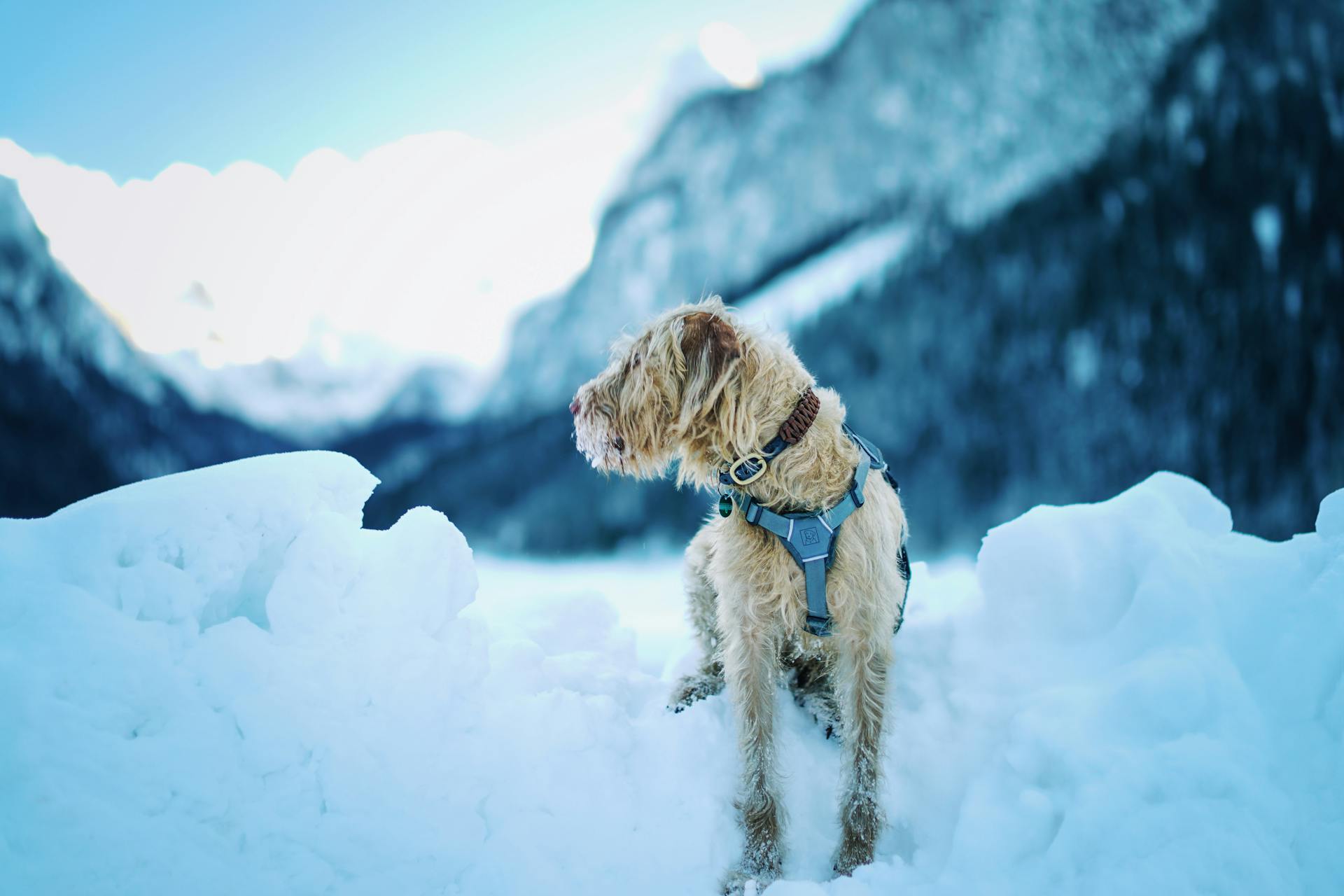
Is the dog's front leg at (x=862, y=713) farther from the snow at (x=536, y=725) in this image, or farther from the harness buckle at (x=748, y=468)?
the harness buckle at (x=748, y=468)

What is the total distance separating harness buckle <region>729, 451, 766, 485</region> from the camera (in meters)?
2.61

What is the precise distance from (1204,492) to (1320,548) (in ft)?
2.81

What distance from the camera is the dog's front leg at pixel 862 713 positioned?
257 cm

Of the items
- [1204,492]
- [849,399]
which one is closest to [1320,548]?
[1204,492]

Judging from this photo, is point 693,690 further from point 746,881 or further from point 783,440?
point 783,440

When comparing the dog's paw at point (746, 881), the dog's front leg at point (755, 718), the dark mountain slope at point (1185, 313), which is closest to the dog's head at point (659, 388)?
the dog's front leg at point (755, 718)

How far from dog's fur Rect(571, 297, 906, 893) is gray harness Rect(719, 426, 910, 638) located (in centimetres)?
4

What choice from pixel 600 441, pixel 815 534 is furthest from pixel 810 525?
pixel 600 441

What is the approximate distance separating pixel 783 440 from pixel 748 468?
194 millimetres

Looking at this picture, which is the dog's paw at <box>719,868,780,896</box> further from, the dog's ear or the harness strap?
the dog's ear

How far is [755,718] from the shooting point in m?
2.75

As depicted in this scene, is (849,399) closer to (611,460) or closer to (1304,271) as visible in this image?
(1304,271)

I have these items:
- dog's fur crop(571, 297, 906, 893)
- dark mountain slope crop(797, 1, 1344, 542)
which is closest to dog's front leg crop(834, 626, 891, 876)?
dog's fur crop(571, 297, 906, 893)

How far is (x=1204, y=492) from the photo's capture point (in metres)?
3.37
